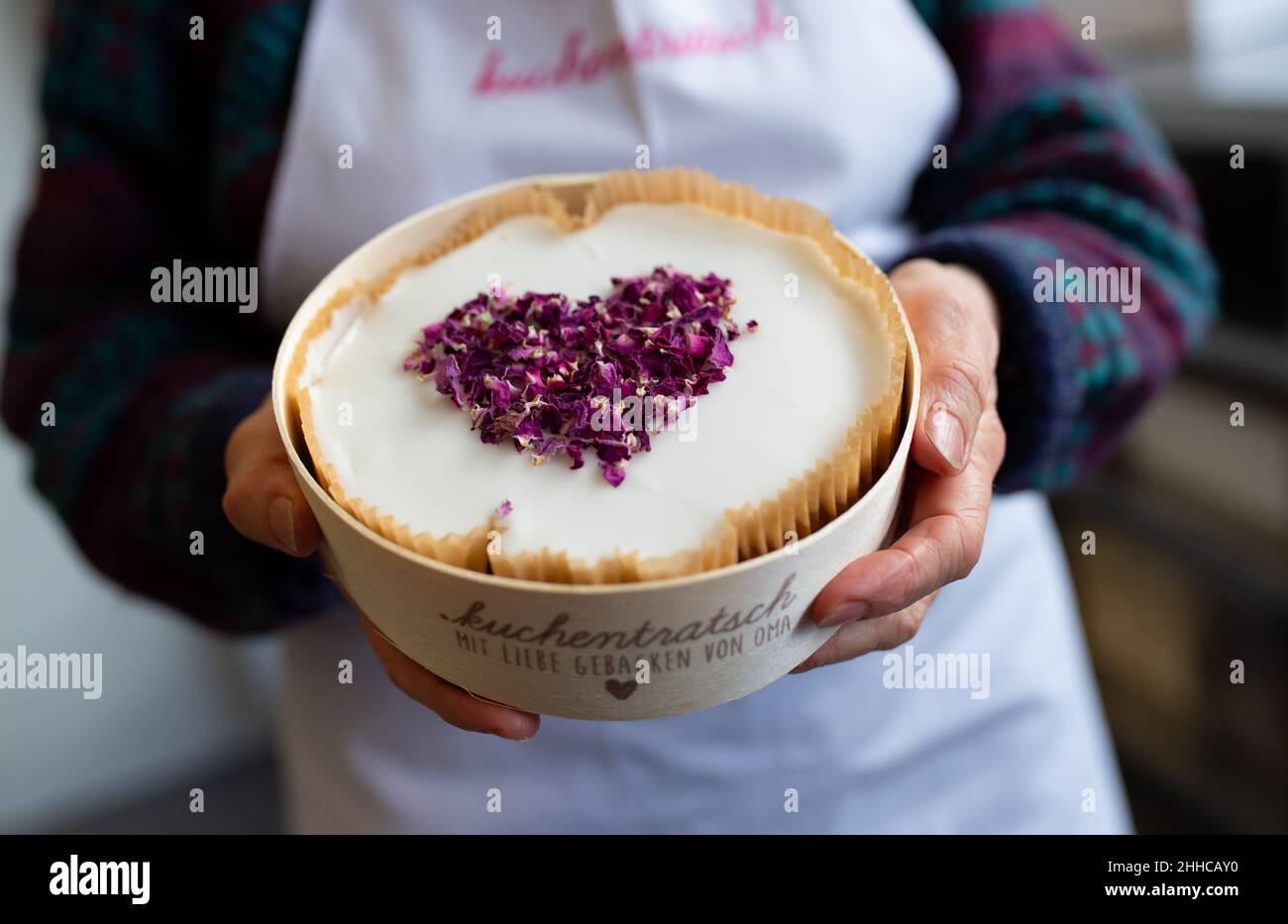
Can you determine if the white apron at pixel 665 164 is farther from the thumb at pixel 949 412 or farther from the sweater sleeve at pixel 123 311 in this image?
the thumb at pixel 949 412

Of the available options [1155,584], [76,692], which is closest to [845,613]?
[1155,584]

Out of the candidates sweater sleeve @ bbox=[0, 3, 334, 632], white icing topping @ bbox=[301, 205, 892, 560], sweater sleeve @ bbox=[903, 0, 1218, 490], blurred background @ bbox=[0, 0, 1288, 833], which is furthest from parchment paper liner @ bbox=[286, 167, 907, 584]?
blurred background @ bbox=[0, 0, 1288, 833]

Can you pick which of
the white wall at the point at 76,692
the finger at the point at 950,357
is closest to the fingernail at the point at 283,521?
the finger at the point at 950,357

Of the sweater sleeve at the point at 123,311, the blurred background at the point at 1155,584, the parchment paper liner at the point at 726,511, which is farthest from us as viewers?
the blurred background at the point at 1155,584

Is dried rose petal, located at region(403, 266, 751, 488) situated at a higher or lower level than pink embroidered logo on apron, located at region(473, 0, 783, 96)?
lower

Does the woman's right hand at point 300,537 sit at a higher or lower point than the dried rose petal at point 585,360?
lower

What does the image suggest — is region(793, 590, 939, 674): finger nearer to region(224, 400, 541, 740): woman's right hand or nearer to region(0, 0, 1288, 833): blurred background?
region(224, 400, 541, 740): woman's right hand
